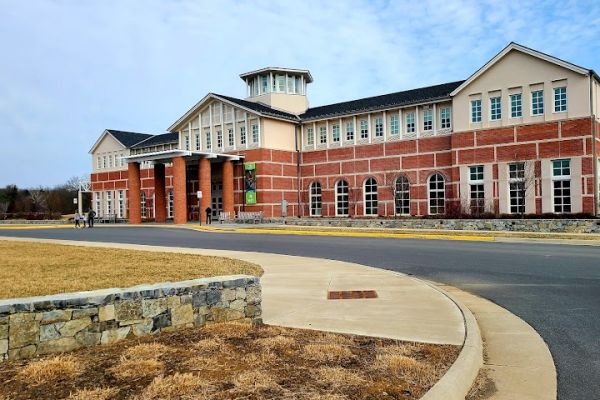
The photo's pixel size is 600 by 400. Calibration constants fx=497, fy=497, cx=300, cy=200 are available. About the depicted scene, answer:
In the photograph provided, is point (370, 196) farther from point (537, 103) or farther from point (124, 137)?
point (124, 137)

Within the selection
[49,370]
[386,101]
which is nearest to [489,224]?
[386,101]

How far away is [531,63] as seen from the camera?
34.7m

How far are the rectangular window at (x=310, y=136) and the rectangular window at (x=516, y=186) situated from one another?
1940cm

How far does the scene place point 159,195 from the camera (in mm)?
50719

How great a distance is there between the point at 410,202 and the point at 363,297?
33.7 meters

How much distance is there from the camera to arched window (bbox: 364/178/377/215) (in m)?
44.5

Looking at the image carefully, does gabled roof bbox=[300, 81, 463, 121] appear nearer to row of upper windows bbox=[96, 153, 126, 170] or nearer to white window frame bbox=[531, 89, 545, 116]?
white window frame bbox=[531, 89, 545, 116]

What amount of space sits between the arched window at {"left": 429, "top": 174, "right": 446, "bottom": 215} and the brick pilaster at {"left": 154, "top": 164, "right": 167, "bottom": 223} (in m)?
26.5

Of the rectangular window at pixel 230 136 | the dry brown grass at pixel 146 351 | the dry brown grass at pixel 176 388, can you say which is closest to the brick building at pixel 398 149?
the rectangular window at pixel 230 136

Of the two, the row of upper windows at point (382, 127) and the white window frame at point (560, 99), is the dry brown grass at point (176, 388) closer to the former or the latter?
the white window frame at point (560, 99)

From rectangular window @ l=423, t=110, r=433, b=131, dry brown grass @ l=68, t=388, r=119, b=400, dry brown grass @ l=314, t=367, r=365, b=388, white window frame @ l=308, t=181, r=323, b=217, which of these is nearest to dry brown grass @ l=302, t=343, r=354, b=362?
dry brown grass @ l=314, t=367, r=365, b=388

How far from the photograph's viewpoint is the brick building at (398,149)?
33.8m

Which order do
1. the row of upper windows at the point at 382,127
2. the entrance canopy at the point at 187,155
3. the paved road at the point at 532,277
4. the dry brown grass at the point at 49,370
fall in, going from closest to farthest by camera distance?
the dry brown grass at the point at 49,370 < the paved road at the point at 532,277 < the row of upper windows at the point at 382,127 < the entrance canopy at the point at 187,155

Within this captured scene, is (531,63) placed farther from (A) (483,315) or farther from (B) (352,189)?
(A) (483,315)
